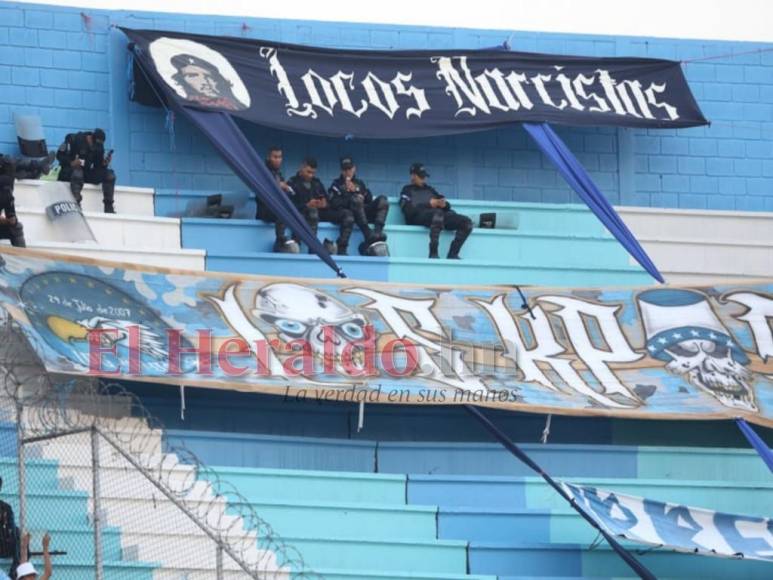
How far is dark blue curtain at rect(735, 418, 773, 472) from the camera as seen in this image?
75.7 feet

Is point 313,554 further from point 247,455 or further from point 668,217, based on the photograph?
point 668,217

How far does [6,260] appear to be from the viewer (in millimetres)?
22219

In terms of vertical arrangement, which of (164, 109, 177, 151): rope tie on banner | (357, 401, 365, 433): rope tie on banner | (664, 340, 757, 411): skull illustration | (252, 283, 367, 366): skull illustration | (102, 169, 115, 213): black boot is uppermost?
(164, 109, 177, 151): rope tie on banner

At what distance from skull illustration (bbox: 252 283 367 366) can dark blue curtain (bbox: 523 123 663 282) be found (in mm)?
3091

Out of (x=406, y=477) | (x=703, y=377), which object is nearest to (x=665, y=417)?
(x=703, y=377)

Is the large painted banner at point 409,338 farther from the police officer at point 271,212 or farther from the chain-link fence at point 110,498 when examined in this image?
the police officer at point 271,212

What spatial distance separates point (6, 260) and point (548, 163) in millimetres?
7450

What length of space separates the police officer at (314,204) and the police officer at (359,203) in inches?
3.3

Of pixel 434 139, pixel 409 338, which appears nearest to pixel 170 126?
pixel 434 139

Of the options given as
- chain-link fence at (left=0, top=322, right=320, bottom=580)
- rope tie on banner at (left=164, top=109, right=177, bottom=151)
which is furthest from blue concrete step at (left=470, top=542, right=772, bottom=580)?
rope tie on banner at (left=164, top=109, right=177, bottom=151)

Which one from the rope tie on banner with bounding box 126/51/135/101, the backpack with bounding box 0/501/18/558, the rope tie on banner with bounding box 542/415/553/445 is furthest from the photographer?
the rope tie on banner with bounding box 126/51/135/101

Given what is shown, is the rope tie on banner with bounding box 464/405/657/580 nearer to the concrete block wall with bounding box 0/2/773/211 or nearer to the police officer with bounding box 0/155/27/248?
the concrete block wall with bounding box 0/2/773/211

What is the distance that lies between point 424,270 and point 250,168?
2.17 metres

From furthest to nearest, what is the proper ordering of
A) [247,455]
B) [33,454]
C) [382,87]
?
[382,87] → [247,455] → [33,454]
